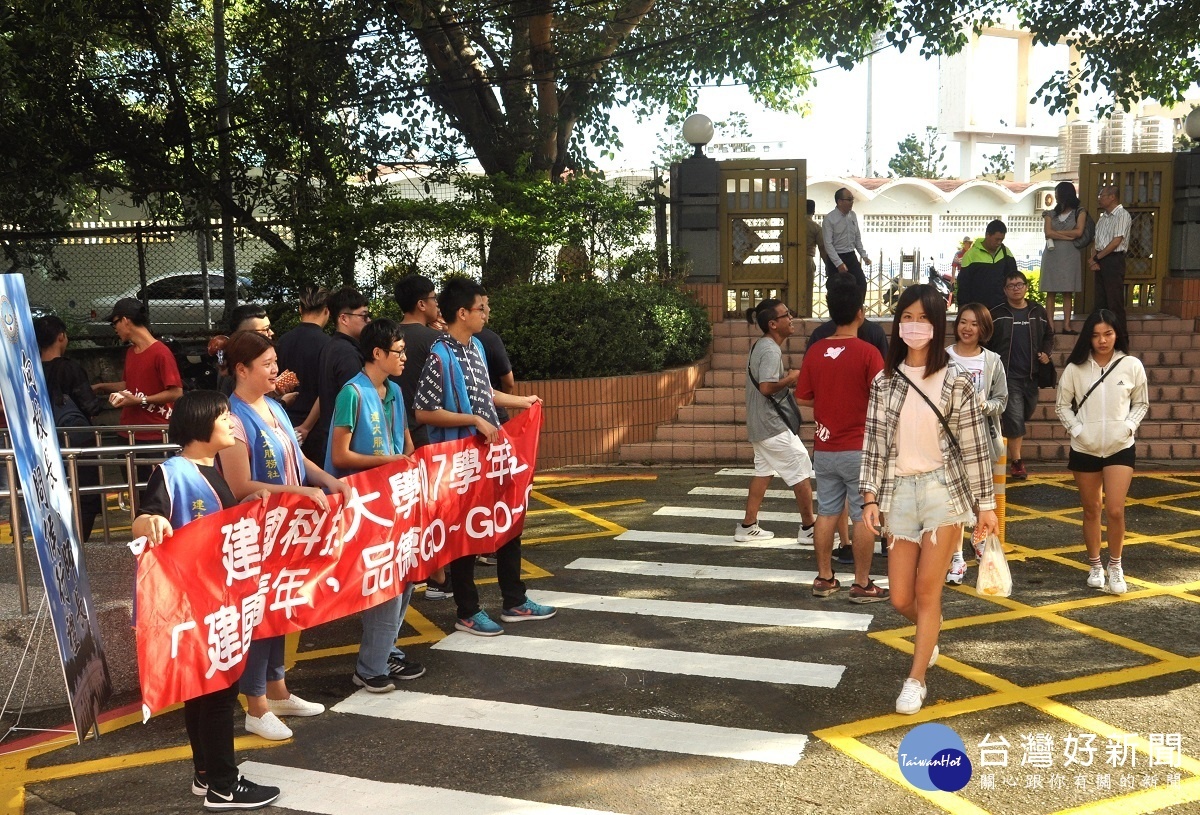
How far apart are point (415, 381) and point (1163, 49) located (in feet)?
44.4

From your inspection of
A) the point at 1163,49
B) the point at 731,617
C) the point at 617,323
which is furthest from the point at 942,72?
the point at 731,617

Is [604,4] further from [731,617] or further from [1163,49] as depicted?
[731,617]

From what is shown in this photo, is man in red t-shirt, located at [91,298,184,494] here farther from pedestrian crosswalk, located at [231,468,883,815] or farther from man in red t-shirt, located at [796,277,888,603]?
man in red t-shirt, located at [796,277,888,603]

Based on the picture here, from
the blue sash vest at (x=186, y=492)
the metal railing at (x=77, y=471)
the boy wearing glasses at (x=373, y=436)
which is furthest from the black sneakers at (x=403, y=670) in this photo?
the blue sash vest at (x=186, y=492)

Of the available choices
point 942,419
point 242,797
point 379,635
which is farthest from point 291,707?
point 942,419

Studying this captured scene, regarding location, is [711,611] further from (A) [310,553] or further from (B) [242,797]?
(B) [242,797]

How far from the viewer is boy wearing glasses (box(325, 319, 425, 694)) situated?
573cm

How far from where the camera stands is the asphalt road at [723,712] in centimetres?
466

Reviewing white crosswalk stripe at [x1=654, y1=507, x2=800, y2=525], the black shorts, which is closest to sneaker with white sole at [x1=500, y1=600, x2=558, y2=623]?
white crosswalk stripe at [x1=654, y1=507, x2=800, y2=525]

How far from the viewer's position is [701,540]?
9195mm

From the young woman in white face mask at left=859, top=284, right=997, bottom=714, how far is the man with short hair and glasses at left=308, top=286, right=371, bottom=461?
3168 millimetres

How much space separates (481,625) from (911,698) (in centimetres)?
252

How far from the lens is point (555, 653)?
6.43 metres

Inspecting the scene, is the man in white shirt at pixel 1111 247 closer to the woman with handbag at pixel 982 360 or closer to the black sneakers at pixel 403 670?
the woman with handbag at pixel 982 360
